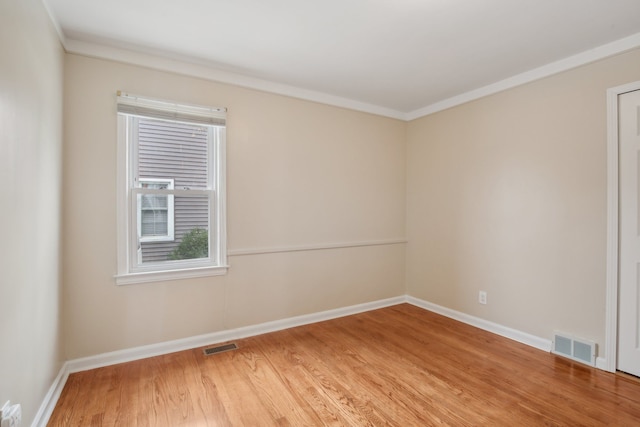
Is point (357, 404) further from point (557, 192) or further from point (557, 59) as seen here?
point (557, 59)

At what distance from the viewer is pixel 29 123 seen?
5.40 feet

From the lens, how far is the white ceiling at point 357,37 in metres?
1.98

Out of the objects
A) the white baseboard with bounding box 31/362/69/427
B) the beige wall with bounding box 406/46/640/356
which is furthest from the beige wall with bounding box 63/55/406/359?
the beige wall with bounding box 406/46/640/356

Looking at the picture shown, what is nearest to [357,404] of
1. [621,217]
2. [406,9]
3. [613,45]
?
[621,217]

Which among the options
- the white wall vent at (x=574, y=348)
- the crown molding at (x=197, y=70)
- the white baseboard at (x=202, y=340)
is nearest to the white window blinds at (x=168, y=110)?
the crown molding at (x=197, y=70)

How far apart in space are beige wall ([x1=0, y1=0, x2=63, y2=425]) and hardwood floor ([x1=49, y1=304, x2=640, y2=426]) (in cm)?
49

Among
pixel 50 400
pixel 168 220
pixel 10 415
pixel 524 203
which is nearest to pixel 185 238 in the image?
pixel 168 220

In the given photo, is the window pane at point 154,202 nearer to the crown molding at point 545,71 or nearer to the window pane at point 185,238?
the window pane at point 185,238

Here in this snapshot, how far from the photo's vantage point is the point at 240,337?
3.01 metres

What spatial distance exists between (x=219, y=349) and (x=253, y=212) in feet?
4.21

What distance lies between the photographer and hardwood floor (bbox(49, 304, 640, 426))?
1890 mm

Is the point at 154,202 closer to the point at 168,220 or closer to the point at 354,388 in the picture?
the point at 168,220

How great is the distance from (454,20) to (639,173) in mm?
1756

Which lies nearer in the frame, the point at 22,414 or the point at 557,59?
the point at 22,414
